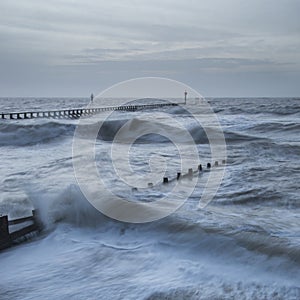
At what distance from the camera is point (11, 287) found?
464 centimetres

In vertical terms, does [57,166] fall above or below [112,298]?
above

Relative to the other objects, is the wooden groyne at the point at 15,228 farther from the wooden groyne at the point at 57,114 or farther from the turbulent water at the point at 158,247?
the wooden groyne at the point at 57,114

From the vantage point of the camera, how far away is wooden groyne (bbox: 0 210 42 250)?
17.9ft

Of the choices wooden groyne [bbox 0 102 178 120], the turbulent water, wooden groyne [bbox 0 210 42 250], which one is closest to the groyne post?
wooden groyne [bbox 0 210 42 250]

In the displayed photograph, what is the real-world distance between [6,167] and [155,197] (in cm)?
646

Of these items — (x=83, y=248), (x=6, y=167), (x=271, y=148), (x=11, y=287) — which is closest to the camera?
(x=11, y=287)

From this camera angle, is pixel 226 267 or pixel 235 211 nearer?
pixel 226 267

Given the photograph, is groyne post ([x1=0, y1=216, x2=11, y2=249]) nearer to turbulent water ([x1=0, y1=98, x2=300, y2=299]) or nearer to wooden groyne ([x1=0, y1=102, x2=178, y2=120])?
turbulent water ([x1=0, y1=98, x2=300, y2=299])

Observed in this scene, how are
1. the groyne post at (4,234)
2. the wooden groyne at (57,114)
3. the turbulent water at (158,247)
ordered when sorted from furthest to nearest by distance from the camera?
the wooden groyne at (57,114)
the groyne post at (4,234)
the turbulent water at (158,247)

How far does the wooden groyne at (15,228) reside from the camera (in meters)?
5.46

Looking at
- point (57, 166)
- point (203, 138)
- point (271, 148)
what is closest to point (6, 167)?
point (57, 166)

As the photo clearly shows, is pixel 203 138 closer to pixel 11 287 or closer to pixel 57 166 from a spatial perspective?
pixel 57 166

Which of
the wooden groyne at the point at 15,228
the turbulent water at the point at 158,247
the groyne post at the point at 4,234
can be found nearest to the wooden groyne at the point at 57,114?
the turbulent water at the point at 158,247

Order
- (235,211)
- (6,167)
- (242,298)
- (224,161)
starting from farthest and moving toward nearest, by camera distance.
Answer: (224,161)
(6,167)
(235,211)
(242,298)
